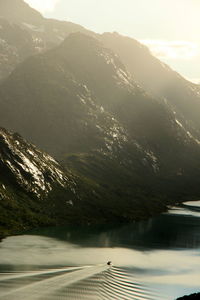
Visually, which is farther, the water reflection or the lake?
the water reflection

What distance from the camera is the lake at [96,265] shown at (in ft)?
294

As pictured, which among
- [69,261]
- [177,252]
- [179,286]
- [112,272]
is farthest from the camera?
[177,252]

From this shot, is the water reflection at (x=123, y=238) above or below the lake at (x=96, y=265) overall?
above

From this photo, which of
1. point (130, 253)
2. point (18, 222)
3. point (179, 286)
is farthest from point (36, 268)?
point (18, 222)

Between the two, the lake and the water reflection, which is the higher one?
the water reflection

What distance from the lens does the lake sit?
8956cm

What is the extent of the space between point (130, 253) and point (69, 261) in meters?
28.0

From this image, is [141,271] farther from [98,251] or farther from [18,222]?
[18,222]

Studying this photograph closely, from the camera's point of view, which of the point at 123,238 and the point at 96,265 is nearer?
the point at 96,265

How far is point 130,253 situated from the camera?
14375 cm

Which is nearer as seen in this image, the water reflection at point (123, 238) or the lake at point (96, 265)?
the lake at point (96, 265)

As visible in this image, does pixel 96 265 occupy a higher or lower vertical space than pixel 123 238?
lower

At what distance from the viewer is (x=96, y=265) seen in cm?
11869

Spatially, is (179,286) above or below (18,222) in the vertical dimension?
below
